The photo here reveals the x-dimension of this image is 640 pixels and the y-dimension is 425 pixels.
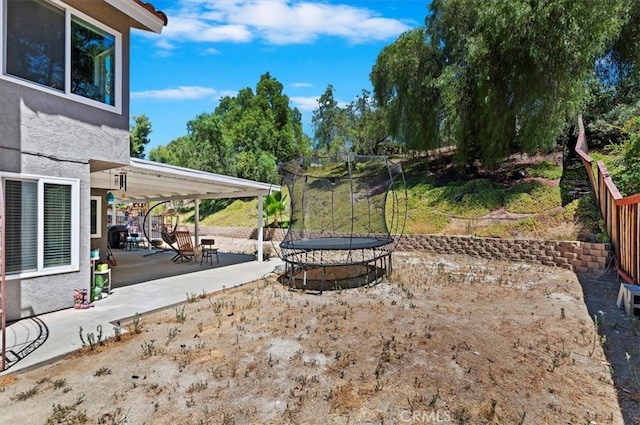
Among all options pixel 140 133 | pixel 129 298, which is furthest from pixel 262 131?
pixel 129 298

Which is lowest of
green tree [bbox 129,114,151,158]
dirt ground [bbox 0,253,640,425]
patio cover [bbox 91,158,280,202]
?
dirt ground [bbox 0,253,640,425]

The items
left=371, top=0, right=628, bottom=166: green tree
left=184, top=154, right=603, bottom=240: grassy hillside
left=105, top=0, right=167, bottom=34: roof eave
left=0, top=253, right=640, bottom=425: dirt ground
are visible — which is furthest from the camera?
left=371, top=0, right=628, bottom=166: green tree

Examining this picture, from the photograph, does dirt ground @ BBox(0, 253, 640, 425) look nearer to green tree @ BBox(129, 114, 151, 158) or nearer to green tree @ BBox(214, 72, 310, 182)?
green tree @ BBox(214, 72, 310, 182)

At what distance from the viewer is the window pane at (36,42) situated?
4.32 metres

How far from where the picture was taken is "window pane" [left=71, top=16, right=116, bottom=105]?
4938mm

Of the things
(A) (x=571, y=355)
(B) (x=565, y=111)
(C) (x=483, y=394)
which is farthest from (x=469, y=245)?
(C) (x=483, y=394)

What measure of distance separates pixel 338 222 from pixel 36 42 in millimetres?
8870

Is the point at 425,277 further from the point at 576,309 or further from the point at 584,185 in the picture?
the point at 584,185

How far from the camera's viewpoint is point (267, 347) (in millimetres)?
3854

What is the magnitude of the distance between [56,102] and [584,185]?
13.0 m

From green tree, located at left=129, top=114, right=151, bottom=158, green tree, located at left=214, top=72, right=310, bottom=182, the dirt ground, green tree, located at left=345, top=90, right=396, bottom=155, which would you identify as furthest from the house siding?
green tree, located at left=129, top=114, right=151, bottom=158

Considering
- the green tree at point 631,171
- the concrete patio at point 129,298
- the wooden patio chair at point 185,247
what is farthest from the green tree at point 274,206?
the green tree at point 631,171

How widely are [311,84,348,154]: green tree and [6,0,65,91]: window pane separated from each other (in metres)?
21.2

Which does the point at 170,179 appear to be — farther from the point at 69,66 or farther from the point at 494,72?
the point at 494,72
